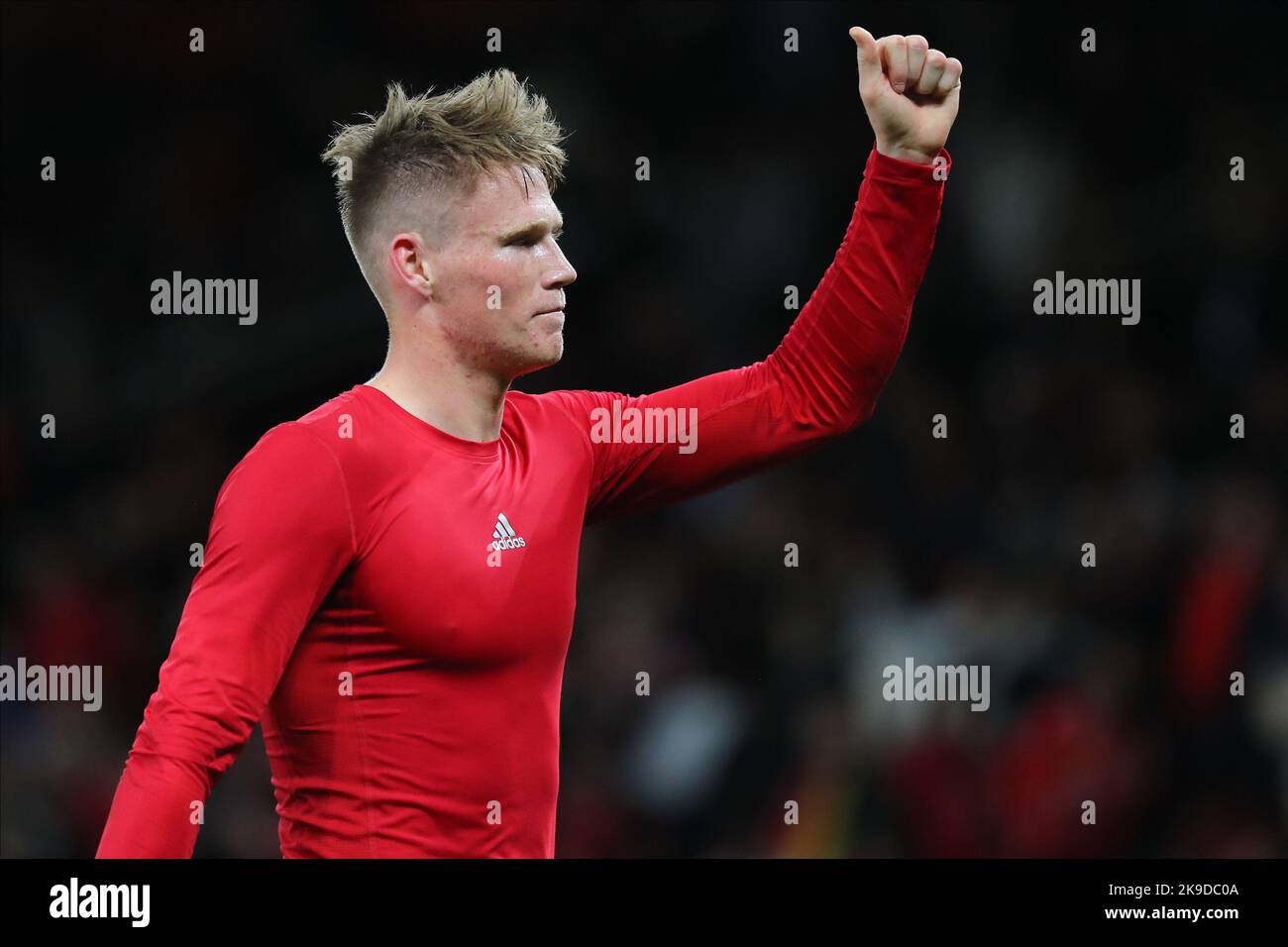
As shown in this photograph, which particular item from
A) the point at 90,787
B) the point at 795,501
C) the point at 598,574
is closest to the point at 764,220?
the point at 795,501

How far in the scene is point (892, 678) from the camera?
201 inches

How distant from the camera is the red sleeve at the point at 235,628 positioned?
6.89 ft

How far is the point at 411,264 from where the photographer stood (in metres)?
2.65

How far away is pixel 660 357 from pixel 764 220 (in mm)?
636

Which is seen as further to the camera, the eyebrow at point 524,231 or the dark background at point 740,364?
the dark background at point 740,364

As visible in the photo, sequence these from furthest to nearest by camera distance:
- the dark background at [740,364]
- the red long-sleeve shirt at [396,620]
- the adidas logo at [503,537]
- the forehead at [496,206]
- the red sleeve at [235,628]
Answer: the dark background at [740,364] → the forehead at [496,206] → the adidas logo at [503,537] → the red long-sleeve shirt at [396,620] → the red sleeve at [235,628]

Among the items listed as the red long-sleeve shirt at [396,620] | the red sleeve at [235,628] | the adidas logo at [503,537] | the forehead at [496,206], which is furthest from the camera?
the forehead at [496,206]

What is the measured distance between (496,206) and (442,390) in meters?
0.31

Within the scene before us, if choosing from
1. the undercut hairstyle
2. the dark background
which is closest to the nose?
the undercut hairstyle

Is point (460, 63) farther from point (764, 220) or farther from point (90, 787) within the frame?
point (90, 787)

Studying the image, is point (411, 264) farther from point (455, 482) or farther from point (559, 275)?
point (455, 482)

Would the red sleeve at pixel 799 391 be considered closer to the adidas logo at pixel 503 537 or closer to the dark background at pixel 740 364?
the adidas logo at pixel 503 537

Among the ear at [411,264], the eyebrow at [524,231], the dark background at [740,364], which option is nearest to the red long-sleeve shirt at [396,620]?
the ear at [411,264]

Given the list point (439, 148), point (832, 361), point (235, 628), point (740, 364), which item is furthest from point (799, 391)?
point (740, 364)
